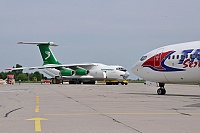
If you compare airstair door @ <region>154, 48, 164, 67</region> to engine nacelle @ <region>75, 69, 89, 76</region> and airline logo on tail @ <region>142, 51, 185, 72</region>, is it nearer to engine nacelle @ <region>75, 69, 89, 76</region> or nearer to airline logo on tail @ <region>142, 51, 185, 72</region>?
airline logo on tail @ <region>142, 51, 185, 72</region>

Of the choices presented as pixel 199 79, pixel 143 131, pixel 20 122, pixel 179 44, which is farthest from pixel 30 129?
pixel 179 44

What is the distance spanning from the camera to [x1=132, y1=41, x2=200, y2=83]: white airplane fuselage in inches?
922

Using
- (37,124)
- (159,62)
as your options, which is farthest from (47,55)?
(37,124)

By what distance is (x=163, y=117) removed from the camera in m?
11.4

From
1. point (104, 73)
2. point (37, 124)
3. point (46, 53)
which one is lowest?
point (37, 124)

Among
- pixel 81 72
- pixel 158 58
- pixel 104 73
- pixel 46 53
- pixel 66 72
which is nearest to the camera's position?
pixel 158 58

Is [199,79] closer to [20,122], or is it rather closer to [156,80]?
[156,80]

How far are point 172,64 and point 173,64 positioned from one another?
0.26ft

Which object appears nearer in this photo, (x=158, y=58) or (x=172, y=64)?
(x=172, y=64)

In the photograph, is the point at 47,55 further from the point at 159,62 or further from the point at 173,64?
the point at 173,64

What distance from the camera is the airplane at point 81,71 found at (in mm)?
62844

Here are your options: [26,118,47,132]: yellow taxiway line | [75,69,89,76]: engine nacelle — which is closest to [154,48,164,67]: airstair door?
[26,118,47,132]: yellow taxiway line

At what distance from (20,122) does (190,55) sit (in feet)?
49.8

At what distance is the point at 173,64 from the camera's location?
2439 cm
